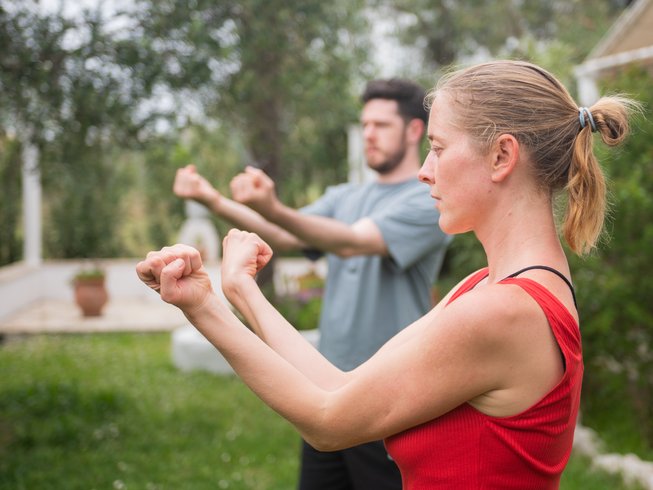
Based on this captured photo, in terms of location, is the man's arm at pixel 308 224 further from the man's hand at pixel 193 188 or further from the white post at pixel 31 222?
the white post at pixel 31 222

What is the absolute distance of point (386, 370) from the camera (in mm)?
1467

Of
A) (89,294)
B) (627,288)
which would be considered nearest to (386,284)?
(627,288)

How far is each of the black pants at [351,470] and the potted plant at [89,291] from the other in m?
9.70

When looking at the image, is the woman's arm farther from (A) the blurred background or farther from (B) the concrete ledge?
(B) the concrete ledge

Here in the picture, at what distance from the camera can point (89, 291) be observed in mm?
12328

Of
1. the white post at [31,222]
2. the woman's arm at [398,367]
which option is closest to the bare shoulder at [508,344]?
the woman's arm at [398,367]

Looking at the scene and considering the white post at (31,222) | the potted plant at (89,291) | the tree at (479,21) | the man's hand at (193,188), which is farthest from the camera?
the tree at (479,21)

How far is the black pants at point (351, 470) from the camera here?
300 centimetres

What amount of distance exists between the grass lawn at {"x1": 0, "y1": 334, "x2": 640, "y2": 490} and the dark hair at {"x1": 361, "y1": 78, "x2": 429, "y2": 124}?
258cm

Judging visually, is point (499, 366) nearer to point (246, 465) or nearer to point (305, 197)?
point (246, 465)

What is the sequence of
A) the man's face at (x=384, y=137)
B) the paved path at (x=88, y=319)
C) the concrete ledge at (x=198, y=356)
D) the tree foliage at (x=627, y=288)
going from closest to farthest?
the man's face at (x=384, y=137) → the tree foliage at (x=627, y=288) → the concrete ledge at (x=198, y=356) → the paved path at (x=88, y=319)

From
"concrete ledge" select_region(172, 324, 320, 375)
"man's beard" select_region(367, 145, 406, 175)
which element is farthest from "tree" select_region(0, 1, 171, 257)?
"concrete ledge" select_region(172, 324, 320, 375)

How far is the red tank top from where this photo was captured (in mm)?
1456

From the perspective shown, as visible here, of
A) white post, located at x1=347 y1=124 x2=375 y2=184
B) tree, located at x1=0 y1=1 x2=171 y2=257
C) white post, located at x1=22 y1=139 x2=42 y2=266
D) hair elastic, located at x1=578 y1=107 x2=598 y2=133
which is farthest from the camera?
white post, located at x1=347 y1=124 x2=375 y2=184
